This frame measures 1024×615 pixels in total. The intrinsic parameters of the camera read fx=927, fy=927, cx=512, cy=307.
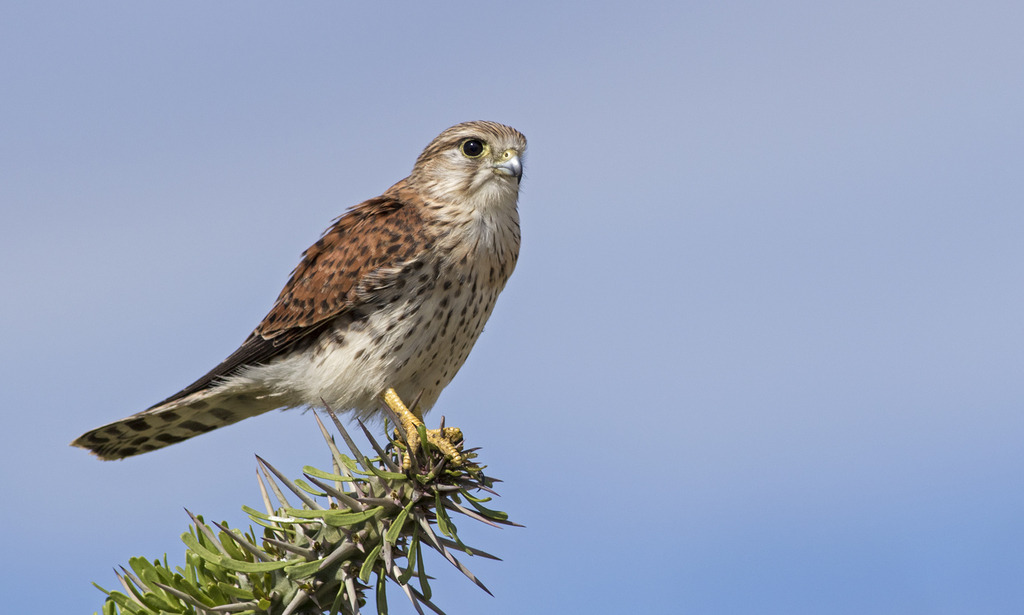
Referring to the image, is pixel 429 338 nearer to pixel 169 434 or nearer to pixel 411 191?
pixel 411 191

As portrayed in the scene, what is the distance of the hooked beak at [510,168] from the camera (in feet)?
15.1

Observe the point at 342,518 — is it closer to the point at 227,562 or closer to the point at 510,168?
the point at 227,562

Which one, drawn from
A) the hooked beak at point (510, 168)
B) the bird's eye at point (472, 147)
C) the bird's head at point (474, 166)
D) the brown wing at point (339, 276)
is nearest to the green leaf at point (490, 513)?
the brown wing at point (339, 276)

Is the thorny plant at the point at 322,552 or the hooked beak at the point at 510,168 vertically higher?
the hooked beak at the point at 510,168

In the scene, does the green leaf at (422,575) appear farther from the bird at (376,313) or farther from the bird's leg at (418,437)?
the bird at (376,313)

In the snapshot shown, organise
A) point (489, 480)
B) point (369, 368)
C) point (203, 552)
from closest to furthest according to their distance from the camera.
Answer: point (203, 552) < point (489, 480) < point (369, 368)

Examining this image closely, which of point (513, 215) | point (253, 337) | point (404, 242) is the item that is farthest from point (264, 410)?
point (513, 215)

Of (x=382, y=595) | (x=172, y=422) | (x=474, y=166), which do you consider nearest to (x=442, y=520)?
(x=382, y=595)

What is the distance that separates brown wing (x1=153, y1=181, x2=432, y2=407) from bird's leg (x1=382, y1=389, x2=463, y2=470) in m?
0.44

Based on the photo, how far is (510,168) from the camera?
4.60 m

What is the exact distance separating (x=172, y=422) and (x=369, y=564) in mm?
2462

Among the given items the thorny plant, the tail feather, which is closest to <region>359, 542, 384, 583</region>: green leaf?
the thorny plant

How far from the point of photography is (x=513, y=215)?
4613mm

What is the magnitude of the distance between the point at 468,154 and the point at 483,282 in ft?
2.67
